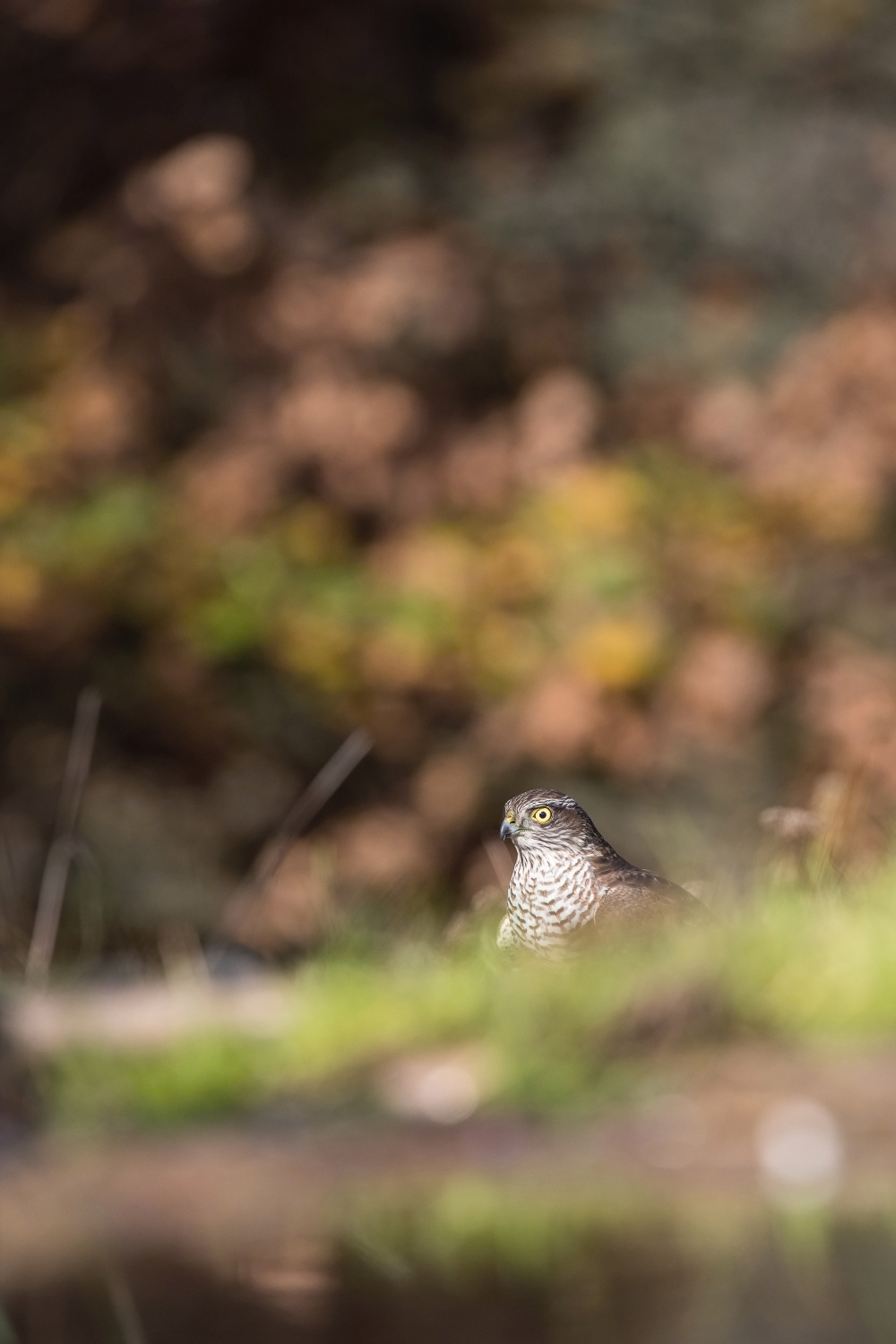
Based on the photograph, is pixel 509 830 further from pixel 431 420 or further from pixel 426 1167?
pixel 431 420

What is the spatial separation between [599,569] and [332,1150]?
4.51m

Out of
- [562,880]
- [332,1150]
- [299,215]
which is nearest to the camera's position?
[562,880]

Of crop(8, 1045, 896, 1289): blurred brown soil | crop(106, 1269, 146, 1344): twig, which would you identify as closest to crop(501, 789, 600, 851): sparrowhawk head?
crop(106, 1269, 146, 1344): twig

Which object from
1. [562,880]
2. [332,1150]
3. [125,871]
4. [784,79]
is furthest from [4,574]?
[562,880]

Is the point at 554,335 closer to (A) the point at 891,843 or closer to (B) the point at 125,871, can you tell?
(B) the point at 125,871

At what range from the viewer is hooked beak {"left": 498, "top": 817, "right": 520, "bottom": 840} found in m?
1.16

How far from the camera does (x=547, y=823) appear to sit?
114 cm

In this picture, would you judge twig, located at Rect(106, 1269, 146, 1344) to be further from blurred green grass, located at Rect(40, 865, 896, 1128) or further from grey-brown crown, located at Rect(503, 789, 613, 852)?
grey-brown crown, located at Rect(503, 789, 613, 852)

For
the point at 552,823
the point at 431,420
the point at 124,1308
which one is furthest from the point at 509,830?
the point at 431,420

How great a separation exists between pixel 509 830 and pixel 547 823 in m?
0.05

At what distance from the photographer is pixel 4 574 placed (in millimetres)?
6863

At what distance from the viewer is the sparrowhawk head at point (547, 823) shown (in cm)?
112

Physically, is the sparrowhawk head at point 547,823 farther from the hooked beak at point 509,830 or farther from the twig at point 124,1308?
the twig at point 124,1308

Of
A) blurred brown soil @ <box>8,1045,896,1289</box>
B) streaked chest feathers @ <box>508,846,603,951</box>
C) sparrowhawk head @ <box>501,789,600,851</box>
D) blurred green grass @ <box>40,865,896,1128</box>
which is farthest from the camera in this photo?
blurred green grass @ <box>40,865,896,1128</box>
